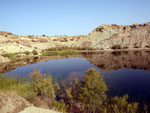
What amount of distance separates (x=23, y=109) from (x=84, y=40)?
239ft

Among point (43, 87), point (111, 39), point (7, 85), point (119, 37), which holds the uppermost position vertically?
point (119, 37)

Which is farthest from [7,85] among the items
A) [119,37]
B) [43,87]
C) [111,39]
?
[119,37]

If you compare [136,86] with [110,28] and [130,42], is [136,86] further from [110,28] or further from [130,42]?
[110,28]

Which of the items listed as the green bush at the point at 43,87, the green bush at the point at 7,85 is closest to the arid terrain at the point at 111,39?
the green bush at the point at 7,85

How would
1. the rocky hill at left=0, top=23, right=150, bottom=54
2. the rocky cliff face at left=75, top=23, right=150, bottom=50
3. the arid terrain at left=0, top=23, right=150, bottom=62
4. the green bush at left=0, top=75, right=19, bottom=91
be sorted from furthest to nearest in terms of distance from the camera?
the rocky cliff face at left=75, top=23, right=150, bottom=50
the rocky hill at left=0, top=23, right=150, bottom=54
the arid terrain at left=0, top=23, right=150, bottom=62
the green bush at left=0, top=75, right=19, bottom=91

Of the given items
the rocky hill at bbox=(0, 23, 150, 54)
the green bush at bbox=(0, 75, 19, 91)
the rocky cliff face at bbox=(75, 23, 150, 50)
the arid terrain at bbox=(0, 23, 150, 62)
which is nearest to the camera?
the green bush at bbox=(0, 75, 19, 91)

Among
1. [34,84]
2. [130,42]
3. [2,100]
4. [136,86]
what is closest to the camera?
[2,100]

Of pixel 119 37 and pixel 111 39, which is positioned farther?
pixel 111 39

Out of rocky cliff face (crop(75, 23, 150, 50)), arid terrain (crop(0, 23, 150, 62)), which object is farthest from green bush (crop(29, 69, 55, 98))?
rocky cliff face (crop(75, 23, 150, 50))

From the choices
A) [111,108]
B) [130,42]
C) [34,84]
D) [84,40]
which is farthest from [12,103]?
[84,40]

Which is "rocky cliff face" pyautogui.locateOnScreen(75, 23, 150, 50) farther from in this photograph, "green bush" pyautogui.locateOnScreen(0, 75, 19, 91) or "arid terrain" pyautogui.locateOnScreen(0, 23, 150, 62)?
"green bush" pyautogui.locateOnScreen(0, 75, 19, 91)

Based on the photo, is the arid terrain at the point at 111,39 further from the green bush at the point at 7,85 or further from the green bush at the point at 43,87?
the green bush at the point at 43,87

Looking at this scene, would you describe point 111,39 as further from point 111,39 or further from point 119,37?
point 119,37

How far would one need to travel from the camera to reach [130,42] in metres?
65.6
